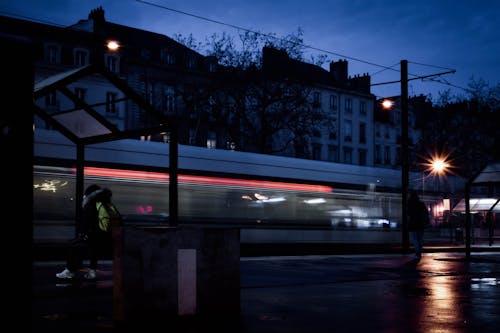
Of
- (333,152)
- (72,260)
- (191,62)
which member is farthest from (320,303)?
(333,152)

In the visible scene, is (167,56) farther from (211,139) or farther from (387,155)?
(387,155)

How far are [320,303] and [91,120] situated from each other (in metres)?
4.99

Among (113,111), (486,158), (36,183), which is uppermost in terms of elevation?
(113,111)

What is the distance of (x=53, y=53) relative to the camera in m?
50.1

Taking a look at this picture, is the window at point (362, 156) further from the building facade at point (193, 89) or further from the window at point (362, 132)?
the window at point (362, 132)

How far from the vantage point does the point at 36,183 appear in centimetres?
1728

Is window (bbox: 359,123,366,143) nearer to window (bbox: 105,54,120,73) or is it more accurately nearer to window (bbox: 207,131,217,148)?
window (bbox: 207,131,217,148)

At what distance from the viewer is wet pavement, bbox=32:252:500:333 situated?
6.34m

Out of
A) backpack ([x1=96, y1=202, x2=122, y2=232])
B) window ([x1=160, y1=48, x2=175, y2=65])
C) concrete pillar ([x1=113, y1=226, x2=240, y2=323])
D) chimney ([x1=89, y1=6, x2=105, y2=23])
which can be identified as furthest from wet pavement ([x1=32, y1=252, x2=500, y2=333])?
window ([x1=160, y1=48, x2=175, y2=65])

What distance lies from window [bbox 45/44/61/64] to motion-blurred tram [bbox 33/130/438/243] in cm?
2951

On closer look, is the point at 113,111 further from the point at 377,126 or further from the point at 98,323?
the point at 98,323

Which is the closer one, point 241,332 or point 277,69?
point 241,332

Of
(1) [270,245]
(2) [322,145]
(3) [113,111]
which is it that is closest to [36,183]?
(1) [270,245]

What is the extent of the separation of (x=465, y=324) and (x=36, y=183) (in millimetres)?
12955
